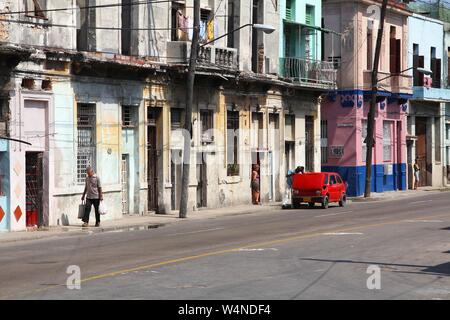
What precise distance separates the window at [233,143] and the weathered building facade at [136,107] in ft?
0.23

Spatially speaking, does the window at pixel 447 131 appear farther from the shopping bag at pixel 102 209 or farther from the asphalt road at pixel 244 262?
the shopping bag at pixel 102 209

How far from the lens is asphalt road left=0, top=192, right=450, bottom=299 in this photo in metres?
15.7

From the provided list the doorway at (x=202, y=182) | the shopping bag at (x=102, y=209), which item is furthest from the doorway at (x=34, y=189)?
the doorway at (x=202, y=182)

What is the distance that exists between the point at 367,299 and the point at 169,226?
62.1 feet

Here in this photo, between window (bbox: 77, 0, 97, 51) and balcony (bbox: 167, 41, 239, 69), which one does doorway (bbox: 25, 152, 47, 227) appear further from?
balcony (bbox: 167, 41, 239, 69)

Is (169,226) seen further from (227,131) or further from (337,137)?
(337,137)

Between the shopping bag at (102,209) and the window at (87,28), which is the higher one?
the window at (87,28)

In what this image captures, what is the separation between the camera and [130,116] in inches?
1494

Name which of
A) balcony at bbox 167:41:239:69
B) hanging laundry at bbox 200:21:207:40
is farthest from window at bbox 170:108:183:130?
hanging laundry at bbox 200:21:207:40

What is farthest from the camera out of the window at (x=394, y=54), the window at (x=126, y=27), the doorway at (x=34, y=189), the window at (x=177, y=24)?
the window at (x=394, y=54)

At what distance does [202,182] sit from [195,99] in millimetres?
3527

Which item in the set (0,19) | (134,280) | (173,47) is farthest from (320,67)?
(134,280)

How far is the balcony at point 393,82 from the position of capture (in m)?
58.3

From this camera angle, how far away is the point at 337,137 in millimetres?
58000
